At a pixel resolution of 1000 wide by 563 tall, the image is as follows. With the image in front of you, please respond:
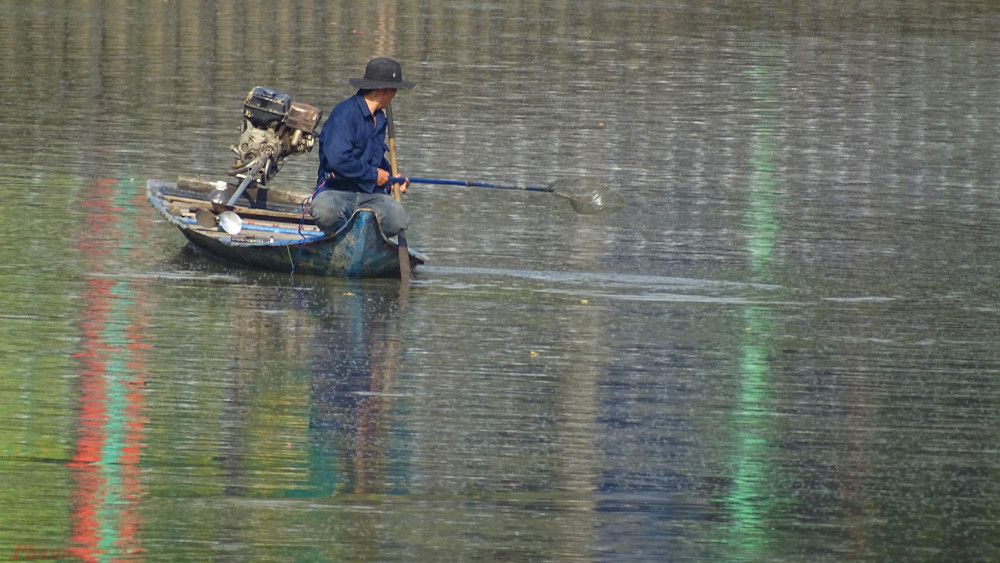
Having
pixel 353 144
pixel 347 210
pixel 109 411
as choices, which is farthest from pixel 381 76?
pixel 109 411

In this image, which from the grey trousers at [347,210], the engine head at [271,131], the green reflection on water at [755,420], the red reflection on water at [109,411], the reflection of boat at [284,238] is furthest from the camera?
the engine head at [271,131]

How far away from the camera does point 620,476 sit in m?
9.08

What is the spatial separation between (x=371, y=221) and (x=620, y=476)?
568cm

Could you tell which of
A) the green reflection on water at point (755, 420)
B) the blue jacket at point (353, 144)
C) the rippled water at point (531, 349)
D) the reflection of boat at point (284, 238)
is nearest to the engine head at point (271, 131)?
the reflection of boat at point (284, 238)

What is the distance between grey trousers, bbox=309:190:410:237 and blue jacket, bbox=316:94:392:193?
0.12 metres

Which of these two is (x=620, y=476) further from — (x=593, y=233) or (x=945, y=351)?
(x=593, y=233)

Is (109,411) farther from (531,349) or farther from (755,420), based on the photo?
(755,420)

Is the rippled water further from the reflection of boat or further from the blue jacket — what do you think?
the blue jacket

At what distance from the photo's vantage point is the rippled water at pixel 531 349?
8.34 m

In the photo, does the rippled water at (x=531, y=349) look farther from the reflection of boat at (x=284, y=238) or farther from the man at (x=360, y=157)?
the man at (x=360, y=157)

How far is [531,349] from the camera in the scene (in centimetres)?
1212

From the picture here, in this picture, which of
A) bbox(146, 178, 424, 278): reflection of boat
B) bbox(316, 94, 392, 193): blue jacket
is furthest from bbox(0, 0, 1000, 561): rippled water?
bbox(316, 94, 392, 193): blue jacket

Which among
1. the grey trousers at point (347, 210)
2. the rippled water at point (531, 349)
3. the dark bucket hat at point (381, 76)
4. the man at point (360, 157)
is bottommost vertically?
the rippled water at point (531, 349)

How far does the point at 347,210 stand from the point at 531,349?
9.96 ft
